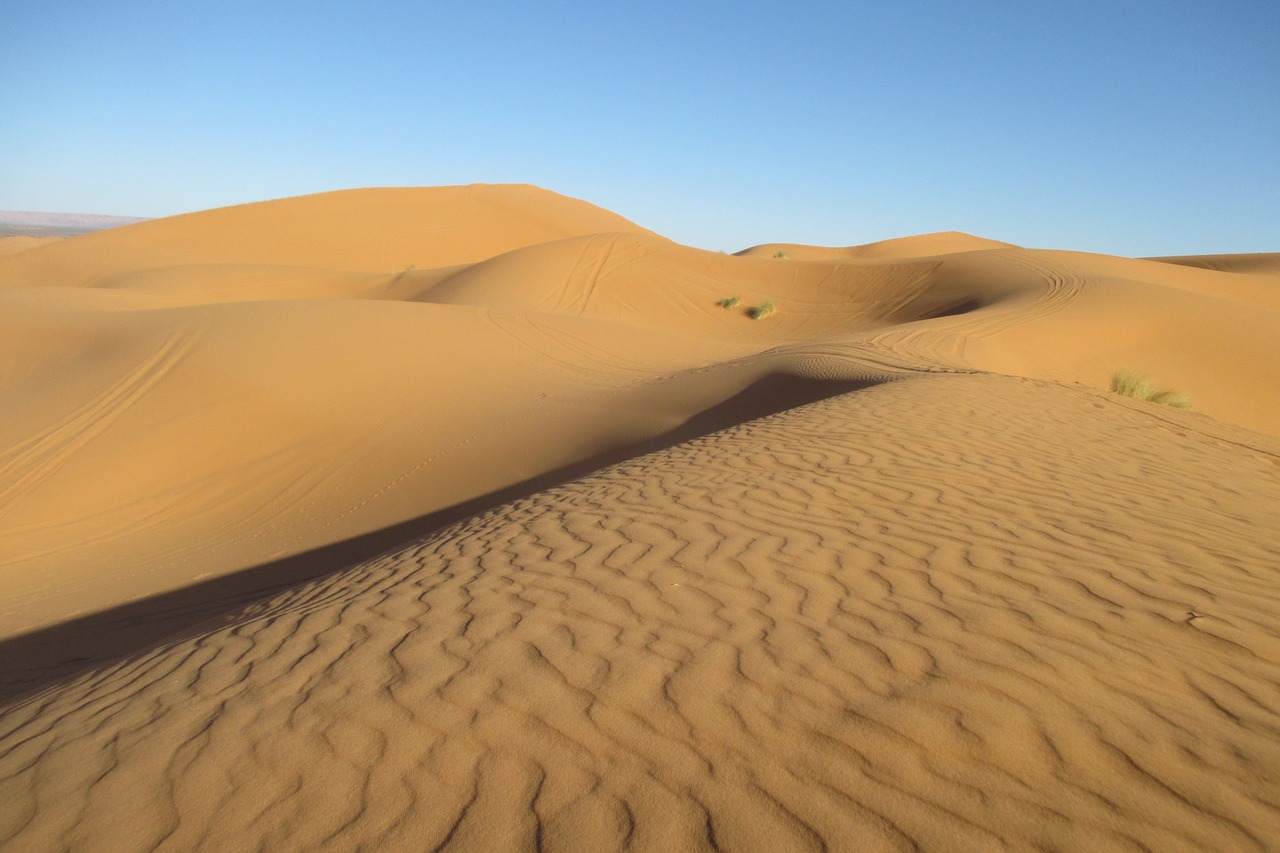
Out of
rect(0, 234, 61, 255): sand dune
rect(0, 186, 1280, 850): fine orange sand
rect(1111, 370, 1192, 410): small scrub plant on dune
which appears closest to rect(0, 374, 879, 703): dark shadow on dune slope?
rect(0, 186, 1280, 850): fine orange sand

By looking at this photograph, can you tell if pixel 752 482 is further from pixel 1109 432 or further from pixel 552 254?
pixel 552 254

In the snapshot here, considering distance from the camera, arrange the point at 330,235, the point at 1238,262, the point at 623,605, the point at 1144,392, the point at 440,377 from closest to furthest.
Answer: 1. the point at 623,605
2. the point at 1144,392
3. the point at 440,377
4. the point at 1238,262
5. the point at 330,235

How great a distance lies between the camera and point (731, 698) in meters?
2.76

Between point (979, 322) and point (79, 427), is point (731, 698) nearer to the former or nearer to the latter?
point (79, 427)

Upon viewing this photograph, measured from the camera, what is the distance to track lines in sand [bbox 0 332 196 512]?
9.41 m

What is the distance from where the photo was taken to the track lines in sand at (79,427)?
30.9ft

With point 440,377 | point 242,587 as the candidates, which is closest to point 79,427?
point 440,377

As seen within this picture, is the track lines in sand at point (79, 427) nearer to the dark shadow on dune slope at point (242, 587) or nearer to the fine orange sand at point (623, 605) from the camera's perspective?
the fine orange sand at point (623, 605)

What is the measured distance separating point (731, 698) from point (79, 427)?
11.0 meters

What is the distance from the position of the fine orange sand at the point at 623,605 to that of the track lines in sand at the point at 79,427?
55mm

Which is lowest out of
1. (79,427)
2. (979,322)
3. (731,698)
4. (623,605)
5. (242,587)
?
(242,587)

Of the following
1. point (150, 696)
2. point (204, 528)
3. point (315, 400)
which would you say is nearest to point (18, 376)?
point (315, 400)

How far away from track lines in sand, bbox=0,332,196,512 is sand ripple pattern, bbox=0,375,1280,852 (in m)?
6.59

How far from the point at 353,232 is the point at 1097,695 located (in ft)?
149
